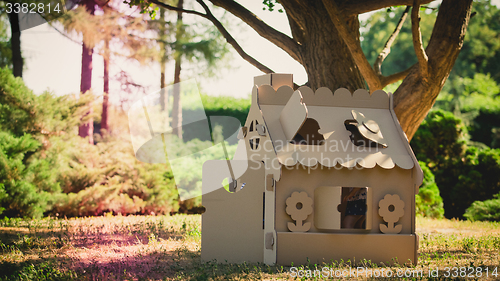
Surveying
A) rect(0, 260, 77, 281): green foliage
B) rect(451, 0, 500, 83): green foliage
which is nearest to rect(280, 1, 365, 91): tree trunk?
rect(0, 260, 77, 281): green foliage


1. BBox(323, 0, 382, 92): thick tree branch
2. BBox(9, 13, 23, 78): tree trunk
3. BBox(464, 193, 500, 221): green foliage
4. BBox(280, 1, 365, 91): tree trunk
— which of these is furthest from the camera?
BBox(9, 13, 23, 78): tree trunk

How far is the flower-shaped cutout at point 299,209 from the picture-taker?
142 inches

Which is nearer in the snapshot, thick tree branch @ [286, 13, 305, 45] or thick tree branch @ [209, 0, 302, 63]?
thick tree branch @ [209, 0, 302, 63]

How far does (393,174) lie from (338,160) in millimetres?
657

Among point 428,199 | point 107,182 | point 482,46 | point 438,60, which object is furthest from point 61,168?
point 482,46

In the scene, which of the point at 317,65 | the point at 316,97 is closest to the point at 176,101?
the point at 317,65

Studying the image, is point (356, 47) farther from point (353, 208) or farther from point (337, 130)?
point (353, 208)

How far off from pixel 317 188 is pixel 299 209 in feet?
0.97

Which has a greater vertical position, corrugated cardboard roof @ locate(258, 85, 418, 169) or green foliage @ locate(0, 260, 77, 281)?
corrugated cardboard roof @ locate(258, 85, 418, 169)

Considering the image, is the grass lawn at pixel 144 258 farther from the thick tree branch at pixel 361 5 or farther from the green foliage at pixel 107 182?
the thick tree branch at pixel 361 5

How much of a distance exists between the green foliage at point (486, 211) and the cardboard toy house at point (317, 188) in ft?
21.9

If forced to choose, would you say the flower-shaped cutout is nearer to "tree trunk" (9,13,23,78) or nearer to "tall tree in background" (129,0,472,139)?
"tall tree in background" (129,0,472,139)

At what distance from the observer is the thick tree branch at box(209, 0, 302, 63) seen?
6.49 m

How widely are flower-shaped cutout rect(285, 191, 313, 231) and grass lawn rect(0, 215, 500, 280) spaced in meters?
0.39
